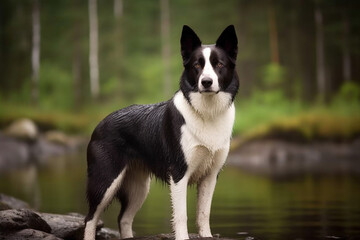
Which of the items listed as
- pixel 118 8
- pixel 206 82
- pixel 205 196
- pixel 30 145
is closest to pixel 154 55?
pixel 118 8

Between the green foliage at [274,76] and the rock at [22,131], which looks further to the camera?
the green foliage at [274,76]

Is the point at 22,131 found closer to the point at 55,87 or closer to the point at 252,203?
the point at 55,87

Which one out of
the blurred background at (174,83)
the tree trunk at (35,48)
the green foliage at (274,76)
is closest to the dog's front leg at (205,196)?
the blurred background at (174,83)

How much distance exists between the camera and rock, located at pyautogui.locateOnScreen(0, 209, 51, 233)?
694 cm

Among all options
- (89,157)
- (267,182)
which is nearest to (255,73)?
(267,182)

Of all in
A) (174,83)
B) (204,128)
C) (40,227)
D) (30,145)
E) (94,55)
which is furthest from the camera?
(94,55)

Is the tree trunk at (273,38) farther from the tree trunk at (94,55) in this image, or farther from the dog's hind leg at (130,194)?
the dog's hind leg at (130,194)

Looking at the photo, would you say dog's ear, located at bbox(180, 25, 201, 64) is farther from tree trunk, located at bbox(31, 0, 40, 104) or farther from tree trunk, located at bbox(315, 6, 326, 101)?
tree trunk, located at bbox(31, 0, 40, 104)

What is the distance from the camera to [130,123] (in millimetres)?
6945

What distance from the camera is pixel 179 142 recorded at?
6242mm

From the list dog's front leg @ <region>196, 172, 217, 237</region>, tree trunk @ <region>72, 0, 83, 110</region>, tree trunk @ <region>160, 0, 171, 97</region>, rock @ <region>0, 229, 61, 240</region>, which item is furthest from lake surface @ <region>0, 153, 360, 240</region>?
tree trunk @ <region>72, 0, 83, 110</region>

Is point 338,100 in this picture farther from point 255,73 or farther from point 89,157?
point 89,157

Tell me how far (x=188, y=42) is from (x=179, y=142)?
1.03 meters

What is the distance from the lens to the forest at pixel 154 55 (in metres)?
30.9
